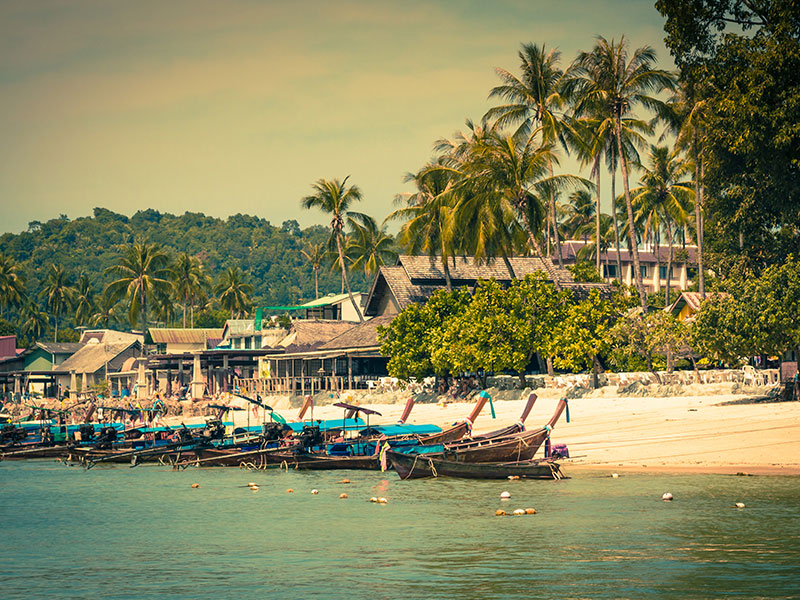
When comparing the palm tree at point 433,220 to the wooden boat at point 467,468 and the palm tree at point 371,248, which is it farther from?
the wooden boat at point 467,468

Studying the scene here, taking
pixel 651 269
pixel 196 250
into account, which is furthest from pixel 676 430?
pixel 196 250

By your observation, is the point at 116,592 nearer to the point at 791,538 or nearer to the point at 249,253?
the point at 791,538

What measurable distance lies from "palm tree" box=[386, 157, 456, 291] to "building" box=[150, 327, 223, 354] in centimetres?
3297

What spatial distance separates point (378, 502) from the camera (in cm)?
2612

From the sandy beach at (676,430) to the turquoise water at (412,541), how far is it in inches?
72.4

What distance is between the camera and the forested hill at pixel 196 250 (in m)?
173

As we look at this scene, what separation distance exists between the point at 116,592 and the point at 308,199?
62538mm

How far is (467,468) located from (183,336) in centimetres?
7217

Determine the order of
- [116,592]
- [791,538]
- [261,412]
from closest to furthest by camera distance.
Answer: [116,592]
[791,538]
[261,412]

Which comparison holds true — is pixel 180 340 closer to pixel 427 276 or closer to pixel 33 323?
pixel 427 276

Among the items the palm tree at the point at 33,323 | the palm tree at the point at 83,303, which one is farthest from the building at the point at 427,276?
the palm tree at the point at 33,323

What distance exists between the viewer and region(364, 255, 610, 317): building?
210ft

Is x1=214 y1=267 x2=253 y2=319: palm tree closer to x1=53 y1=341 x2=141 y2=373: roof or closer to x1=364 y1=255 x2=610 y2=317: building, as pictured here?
x1=53 y1=341 x2=141 y2=373: roof

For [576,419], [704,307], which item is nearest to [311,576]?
[576,419]
